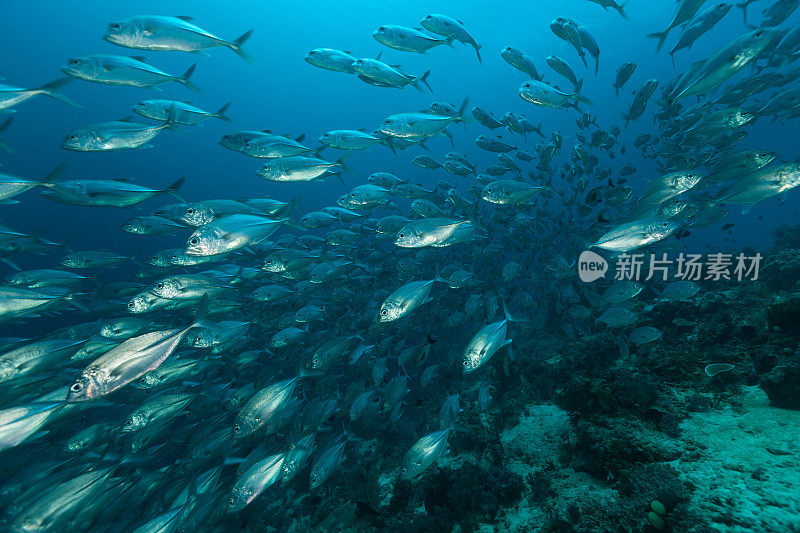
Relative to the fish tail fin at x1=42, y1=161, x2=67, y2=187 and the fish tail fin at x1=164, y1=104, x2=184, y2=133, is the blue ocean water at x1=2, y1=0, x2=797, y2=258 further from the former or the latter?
the fish tail fin at x1=42, y1=161, x2=67, y2=187

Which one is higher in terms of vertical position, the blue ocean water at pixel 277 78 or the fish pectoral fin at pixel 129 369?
the blue ocean water at pixel 277 78

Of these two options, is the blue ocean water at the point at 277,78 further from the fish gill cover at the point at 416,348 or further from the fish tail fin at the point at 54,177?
the fish tail fin at the point at 54,177

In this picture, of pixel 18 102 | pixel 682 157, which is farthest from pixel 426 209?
pixel 18 102

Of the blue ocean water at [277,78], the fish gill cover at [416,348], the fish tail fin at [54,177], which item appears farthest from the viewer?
the blue ocean water at [277,78]

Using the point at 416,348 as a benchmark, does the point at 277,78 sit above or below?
above

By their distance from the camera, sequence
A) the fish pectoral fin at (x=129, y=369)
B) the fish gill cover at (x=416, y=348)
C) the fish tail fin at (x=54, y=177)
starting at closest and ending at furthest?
the fish pectoral fin at (x=129, y=369) → the fish gill cover at (x=416, y=348) → the fish tail fin at (x=54, y=177)

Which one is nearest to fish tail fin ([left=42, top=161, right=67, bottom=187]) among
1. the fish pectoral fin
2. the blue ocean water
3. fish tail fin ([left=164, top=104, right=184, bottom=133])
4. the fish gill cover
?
the fish gill cover

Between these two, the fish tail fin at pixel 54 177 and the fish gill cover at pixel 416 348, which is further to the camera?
the fish tail fin at pixel 54 177

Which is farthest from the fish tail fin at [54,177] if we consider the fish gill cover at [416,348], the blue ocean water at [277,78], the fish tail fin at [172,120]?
the blue ocean water at [277,78]

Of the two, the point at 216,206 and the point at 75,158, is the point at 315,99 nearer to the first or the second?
the point at 75,158

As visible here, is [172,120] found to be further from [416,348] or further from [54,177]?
[416,348]

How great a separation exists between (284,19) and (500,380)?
67.9m

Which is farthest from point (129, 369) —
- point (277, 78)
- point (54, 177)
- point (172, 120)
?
point (277, 78)

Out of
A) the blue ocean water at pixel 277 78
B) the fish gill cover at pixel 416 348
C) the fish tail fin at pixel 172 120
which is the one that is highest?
the blue ocean water at pixel 277 78
